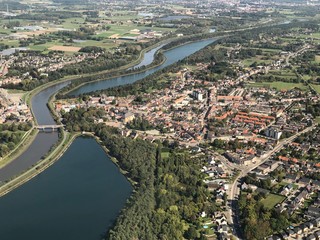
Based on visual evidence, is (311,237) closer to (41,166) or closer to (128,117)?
(41,166)

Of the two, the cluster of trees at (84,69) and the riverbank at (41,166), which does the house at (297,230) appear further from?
the cluster of trees at (84,69)

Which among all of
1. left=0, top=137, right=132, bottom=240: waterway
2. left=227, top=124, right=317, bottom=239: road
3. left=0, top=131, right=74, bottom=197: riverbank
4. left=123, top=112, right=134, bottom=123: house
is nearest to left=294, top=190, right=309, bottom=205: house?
left=227, top=124, right=317, bottom=239: road

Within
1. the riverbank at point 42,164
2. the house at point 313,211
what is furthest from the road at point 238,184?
the riverbank at point 42,164

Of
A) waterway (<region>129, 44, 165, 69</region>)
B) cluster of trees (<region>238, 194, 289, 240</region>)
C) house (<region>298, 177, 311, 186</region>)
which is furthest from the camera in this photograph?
waterway (<region>129, 44, 165, 69</region>)

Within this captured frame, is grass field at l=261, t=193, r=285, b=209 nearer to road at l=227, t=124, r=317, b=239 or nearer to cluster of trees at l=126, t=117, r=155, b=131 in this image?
road at l=227, t=124, r=317, b=239

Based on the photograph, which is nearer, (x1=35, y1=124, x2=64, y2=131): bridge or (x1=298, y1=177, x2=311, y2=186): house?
(x1=298, y1=177, x2=311, y2=186): house

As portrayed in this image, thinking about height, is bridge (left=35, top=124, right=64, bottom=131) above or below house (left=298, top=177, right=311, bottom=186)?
below
